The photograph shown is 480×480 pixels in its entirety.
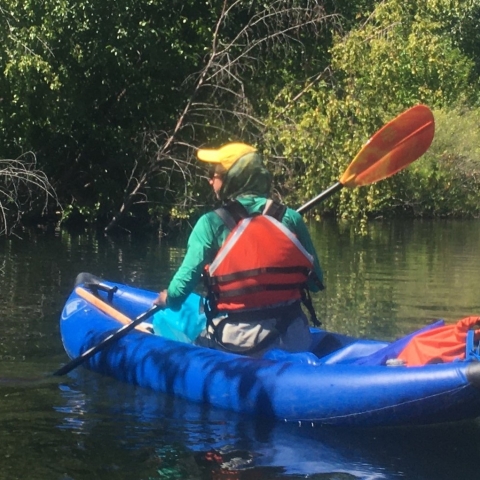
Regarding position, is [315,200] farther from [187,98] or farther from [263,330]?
[187,98]

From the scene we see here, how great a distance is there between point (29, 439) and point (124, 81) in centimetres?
1240

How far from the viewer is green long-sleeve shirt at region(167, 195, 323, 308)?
200 inches

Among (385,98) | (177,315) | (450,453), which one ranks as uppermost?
(385,98)

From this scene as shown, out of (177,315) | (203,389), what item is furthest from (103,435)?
(177,315)

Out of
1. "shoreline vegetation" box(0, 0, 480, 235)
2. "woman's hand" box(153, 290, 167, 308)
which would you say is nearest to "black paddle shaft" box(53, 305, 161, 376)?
"woman's hand" box(153, 290, 167, 308)

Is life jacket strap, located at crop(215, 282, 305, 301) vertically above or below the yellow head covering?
below

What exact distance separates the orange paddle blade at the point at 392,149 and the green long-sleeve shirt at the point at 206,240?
3.71ft

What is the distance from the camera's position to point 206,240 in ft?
16.7

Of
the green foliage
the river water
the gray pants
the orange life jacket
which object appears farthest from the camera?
the green foliage

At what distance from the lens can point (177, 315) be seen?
628 cm

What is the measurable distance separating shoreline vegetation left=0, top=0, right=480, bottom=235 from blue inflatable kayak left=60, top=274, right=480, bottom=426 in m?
7.32

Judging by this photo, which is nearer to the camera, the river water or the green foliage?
the river water

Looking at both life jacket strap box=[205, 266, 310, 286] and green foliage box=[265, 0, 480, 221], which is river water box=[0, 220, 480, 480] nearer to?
life jacket strap box=[205, 266, 310, 286]

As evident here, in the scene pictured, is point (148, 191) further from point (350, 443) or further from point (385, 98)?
point (350, 443)
